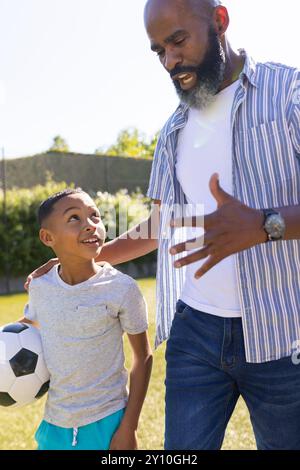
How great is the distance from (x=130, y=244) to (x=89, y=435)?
2.83ft

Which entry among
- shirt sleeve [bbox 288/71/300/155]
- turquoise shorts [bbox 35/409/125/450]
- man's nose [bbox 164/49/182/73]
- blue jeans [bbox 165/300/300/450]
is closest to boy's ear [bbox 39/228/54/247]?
blue jeans [bbox 165/300/300/450]

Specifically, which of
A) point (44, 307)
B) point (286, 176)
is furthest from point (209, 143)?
point (44, 307)

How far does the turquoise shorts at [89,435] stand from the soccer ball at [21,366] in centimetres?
22

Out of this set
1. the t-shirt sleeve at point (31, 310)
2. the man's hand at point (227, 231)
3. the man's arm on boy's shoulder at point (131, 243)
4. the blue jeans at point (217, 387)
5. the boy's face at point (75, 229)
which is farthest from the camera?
the man's arm on boy's shoulder at point (131, 243)

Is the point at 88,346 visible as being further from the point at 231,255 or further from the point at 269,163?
the point at 269,163

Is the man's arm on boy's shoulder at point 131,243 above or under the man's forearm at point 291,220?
under

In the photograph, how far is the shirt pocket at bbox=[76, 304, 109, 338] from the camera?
2.70 meters

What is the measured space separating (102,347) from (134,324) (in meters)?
0.16

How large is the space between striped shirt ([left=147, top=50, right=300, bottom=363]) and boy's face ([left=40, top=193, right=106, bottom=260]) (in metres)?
0.67

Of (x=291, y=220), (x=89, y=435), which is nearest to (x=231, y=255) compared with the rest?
(x=291, y=220)

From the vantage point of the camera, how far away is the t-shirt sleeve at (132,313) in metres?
2.71

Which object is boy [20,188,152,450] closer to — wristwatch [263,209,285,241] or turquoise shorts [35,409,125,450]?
turquoise shorts [35,409,125,450]

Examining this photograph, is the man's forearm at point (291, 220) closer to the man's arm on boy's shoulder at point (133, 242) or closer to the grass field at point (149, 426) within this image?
the man's arm on boy's shoulder at point (133, 242)

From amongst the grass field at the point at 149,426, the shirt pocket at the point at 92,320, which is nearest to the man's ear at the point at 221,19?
the shirt pocket at the point at 92,320
